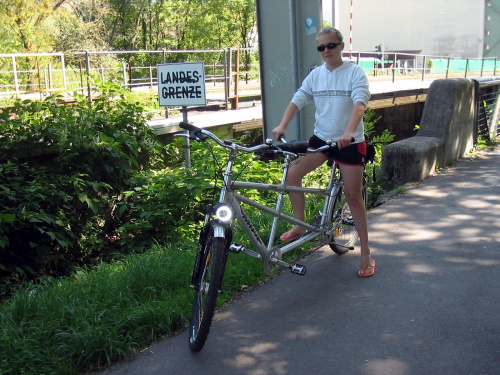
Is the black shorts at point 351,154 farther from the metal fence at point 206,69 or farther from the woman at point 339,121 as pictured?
the metal fence at point 206,69

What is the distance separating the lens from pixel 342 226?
5234mm

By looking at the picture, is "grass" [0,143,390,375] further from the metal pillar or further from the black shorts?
the metal pillar

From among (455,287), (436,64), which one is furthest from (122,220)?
(436,64)

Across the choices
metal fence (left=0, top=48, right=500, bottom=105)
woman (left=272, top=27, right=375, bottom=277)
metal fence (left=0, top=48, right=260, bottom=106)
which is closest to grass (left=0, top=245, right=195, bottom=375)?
woman (left=272, top=27, right=375, bottom=277)

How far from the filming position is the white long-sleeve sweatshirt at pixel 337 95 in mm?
4449

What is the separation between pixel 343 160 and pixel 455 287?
→ 4.27ft

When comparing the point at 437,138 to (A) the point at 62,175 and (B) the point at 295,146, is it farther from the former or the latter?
(A) the point at 62,175

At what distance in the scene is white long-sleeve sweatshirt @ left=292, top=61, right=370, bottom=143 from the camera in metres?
4.45

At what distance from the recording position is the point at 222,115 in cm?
1227

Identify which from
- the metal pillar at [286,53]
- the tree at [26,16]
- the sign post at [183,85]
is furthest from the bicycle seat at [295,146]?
the tree at [26,16]

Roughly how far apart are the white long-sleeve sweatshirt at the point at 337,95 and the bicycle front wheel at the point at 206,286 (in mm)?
1552

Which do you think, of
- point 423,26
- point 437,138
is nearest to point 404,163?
point 437,138

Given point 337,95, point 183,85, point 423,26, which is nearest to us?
point 337,95

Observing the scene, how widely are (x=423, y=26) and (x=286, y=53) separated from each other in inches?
1260
